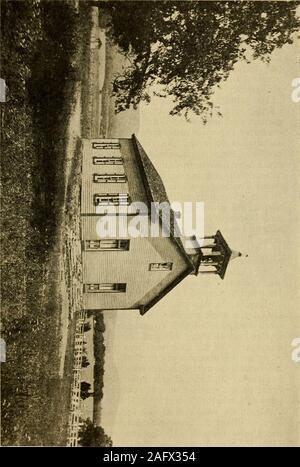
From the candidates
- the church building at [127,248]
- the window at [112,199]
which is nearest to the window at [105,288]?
the church building at [127,248]

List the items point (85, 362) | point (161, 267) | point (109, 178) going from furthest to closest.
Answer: point (85, 362) < point (161, 267) < point (109, 178)

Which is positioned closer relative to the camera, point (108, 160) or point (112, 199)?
point (112, 199)

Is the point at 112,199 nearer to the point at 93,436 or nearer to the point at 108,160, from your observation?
the point at 108,160

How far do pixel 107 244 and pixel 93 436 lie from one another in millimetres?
5776

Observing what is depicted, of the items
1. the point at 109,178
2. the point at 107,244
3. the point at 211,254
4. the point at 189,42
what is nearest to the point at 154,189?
the point at 109,178

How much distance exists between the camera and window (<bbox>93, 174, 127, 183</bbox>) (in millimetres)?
14250

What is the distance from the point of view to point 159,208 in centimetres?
1297

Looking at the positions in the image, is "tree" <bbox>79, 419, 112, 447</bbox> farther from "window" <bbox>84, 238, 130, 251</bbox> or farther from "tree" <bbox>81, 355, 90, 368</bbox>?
"window" <bbox>84, 238, 130, 251</bbox>

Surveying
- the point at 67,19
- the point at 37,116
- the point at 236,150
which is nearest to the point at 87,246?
the point at 37,116

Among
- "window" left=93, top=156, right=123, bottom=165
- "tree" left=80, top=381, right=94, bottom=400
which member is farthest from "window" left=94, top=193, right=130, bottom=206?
"tree" left=80, top=381, right=94, bottom=400

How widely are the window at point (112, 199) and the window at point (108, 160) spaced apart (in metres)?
1.17

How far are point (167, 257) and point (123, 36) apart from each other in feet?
23.0

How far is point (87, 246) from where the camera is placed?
47.0 feet

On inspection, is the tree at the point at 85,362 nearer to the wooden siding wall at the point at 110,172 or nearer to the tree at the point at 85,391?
the tree at the point at 85,391
